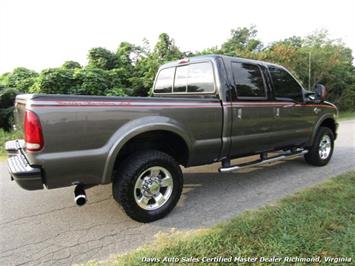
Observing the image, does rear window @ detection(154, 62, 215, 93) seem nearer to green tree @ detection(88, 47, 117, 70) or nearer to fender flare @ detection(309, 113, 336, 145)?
fender flare @ detection(309, 113, 336, 145)

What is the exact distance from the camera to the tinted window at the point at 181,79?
15.6 ft

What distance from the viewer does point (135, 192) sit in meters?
3.34

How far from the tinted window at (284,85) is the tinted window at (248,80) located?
0.36m

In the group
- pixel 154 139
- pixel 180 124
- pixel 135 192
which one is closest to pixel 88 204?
pixel 135 192

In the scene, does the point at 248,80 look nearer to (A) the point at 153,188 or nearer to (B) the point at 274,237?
(A) the point at 153,188

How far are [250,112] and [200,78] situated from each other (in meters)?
0.90

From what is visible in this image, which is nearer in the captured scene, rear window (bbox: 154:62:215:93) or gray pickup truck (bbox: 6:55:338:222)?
gray pickup truck (bbox: 6:55:338:222)

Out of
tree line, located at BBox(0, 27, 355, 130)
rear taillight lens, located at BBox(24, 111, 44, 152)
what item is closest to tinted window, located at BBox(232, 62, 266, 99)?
rear taillight lens, located at BBox(24, 111, 44, 152)

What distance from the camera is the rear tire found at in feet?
18.5

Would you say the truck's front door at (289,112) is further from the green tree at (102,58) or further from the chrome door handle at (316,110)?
the green tree at (102,58)

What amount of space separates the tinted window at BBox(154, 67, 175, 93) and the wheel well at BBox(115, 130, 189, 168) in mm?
1507

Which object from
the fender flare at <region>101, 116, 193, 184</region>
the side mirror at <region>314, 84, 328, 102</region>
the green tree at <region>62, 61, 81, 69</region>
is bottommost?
the fender flare at <region>101, 116, 193, 184</region>

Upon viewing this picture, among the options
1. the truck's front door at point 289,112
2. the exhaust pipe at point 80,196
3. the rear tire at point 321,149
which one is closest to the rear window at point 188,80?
the truck's front door at point 289,112

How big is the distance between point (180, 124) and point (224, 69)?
116 centimetres
